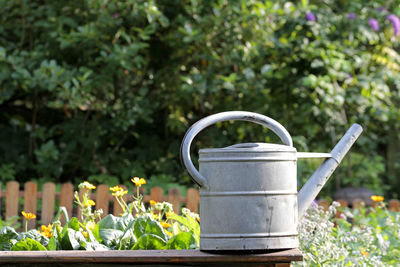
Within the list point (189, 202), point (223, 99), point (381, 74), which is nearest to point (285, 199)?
point (189, 202)

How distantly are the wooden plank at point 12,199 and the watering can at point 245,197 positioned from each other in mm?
3013

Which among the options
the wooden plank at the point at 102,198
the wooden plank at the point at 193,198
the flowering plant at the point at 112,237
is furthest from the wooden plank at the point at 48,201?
the flowering plant at the point at 112,237

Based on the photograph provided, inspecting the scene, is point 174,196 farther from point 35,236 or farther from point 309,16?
point 309,16

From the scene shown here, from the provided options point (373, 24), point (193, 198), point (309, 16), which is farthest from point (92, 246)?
point (373, 24)

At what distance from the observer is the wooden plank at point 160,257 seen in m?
1.67

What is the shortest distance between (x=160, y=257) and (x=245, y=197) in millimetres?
272

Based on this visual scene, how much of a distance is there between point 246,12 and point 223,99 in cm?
90

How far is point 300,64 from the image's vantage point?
5875mm

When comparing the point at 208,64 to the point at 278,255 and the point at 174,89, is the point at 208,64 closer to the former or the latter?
the point at 174,89

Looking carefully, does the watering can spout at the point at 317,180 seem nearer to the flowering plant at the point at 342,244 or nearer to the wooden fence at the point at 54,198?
the flowering plant at the point at 342,244

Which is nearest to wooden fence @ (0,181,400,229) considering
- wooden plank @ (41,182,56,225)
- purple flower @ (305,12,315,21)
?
wooden plank @ (41,182,56,225)

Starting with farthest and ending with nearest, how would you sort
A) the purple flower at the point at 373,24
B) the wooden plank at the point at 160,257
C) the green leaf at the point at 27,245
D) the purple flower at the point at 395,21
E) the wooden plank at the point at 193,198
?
the purple flower at the point at 395,21
the purple flower at the point at 373,24
the wooden plank at the point at 193,198
the green leaf at the point at 27,245
the wooden plank at the point at 160,257

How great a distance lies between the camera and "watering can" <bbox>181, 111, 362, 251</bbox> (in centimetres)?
169

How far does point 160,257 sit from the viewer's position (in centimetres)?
169
